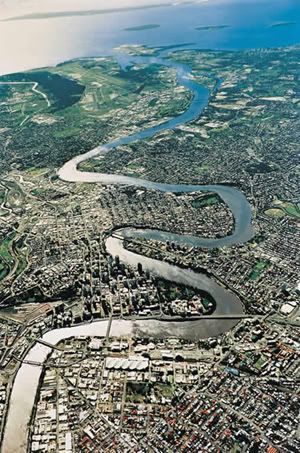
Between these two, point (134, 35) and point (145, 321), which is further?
point (134, 35)

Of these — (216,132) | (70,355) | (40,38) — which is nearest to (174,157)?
(216,132)

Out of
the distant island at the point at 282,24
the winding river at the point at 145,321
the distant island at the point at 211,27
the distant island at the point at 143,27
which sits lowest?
the winding river at the point at 145,321

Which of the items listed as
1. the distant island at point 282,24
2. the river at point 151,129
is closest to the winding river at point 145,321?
the river at point 151,129

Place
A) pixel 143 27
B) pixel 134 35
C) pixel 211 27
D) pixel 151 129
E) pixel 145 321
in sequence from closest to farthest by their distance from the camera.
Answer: pixel 145 321, pixel 151 129, pixel 134 35, pixel 211 27, pixel 143 27

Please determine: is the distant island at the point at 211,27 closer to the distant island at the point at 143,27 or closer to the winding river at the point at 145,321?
the distant island at the point at 143,27

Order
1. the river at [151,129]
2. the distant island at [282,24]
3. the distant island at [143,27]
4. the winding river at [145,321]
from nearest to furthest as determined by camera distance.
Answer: the winding river at [145,321] → the river at [151,129] → the distant island at [282,24] → the distant island at [143,27]

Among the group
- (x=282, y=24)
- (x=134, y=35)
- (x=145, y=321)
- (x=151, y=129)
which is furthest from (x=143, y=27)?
(x=145, y=321)

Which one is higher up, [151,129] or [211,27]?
[211,27]

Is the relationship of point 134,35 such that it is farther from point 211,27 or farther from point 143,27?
point 211,27
